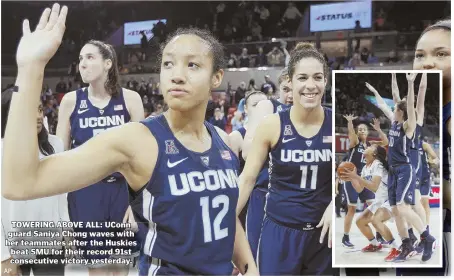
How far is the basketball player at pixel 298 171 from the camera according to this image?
3.41m

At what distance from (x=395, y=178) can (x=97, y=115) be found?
174 cm

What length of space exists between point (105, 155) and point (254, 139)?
842 mm

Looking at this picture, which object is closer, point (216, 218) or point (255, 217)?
point (216, 218)

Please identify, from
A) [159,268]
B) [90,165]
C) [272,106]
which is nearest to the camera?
[90,165]

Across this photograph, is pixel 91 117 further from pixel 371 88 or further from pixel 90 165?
pixel 371 88

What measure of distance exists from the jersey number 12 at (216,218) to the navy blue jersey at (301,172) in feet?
0.96

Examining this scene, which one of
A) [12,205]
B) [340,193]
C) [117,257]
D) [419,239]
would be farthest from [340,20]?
[12,205]

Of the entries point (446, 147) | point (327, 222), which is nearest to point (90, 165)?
point (327, 222)

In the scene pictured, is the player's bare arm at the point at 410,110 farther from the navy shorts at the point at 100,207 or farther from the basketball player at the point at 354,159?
the navy shorts at the point at 100,207

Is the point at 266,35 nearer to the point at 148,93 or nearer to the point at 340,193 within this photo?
the point at 148,93

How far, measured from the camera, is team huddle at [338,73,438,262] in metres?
3.40

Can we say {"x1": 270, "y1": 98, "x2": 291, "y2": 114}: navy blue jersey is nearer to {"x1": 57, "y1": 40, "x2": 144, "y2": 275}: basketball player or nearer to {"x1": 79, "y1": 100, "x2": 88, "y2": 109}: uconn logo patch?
{"x1": 57, "y1": 40, "x2": 144, "y2": 275}: basketball player

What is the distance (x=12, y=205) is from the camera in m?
3.44

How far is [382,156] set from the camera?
3.42 meters
